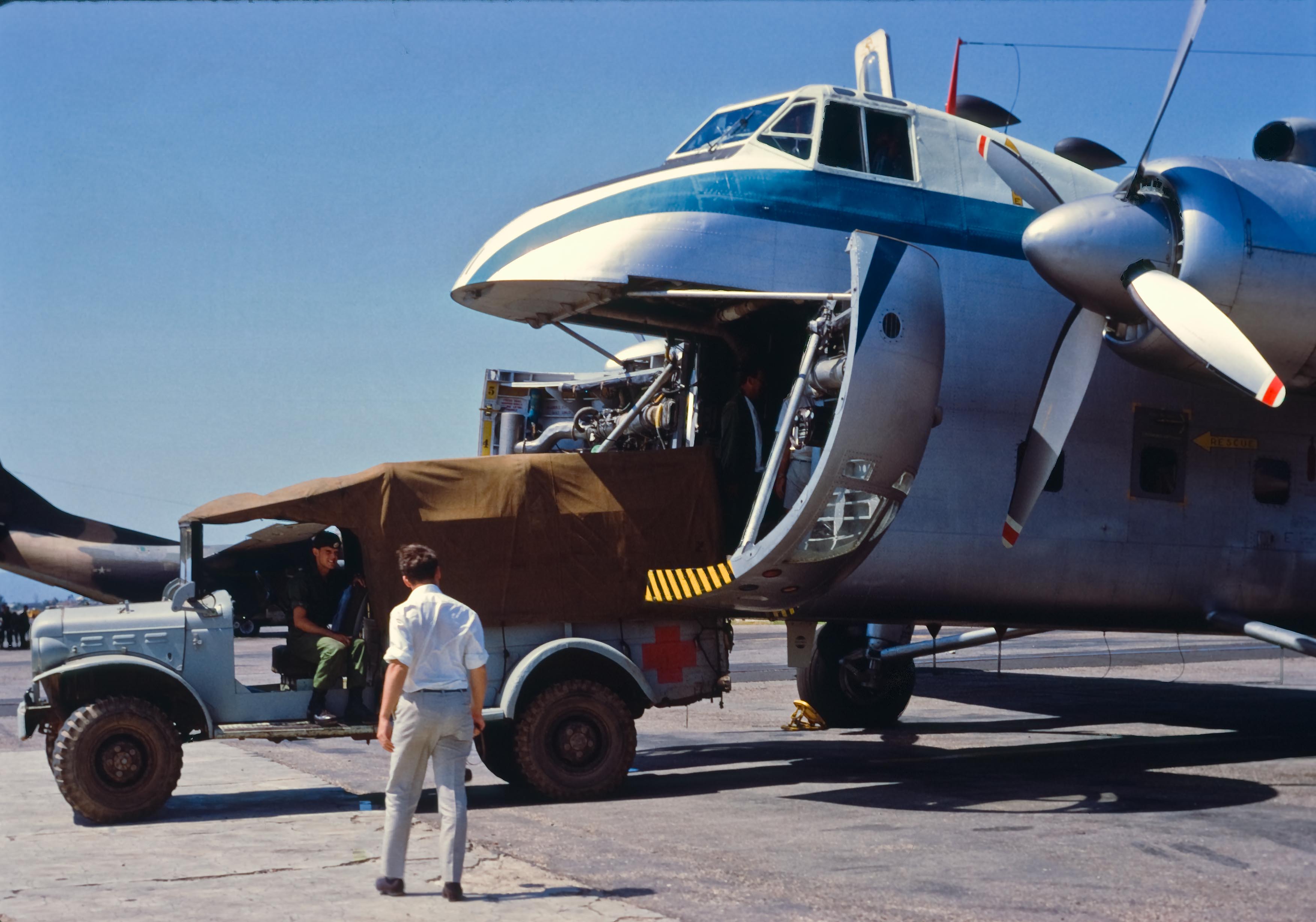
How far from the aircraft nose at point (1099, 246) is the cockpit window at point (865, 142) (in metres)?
1.80

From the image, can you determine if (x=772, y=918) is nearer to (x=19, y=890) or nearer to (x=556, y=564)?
(x=19, y=890)

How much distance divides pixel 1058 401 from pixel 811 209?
283cm

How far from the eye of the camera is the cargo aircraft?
34.7ft

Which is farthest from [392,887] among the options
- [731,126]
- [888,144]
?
[888,144]

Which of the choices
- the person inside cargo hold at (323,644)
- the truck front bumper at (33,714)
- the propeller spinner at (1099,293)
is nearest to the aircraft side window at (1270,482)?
the propeller spinner at (1099,293)

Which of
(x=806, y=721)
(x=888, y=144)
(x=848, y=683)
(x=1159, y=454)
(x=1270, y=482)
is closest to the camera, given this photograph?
(x=888, y=144)

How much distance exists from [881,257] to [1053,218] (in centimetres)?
177

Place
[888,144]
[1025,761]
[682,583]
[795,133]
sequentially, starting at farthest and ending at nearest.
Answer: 1. [1025,761]
2. [888,144]
3. [795,133]
4. [682,583]

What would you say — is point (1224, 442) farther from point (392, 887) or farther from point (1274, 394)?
point (392, 887)

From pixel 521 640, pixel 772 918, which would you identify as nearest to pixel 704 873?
pixel 772 918

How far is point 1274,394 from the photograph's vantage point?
32.3 feet

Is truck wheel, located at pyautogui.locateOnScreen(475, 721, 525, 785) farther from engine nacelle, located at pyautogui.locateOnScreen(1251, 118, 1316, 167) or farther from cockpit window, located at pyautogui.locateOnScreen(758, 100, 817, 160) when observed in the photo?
engine nacelle, located at pyautogui.locateOnScreen(1251, 118, 1316, 167)

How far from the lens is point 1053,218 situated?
11.0 metres

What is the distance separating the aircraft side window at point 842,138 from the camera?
12109mm
